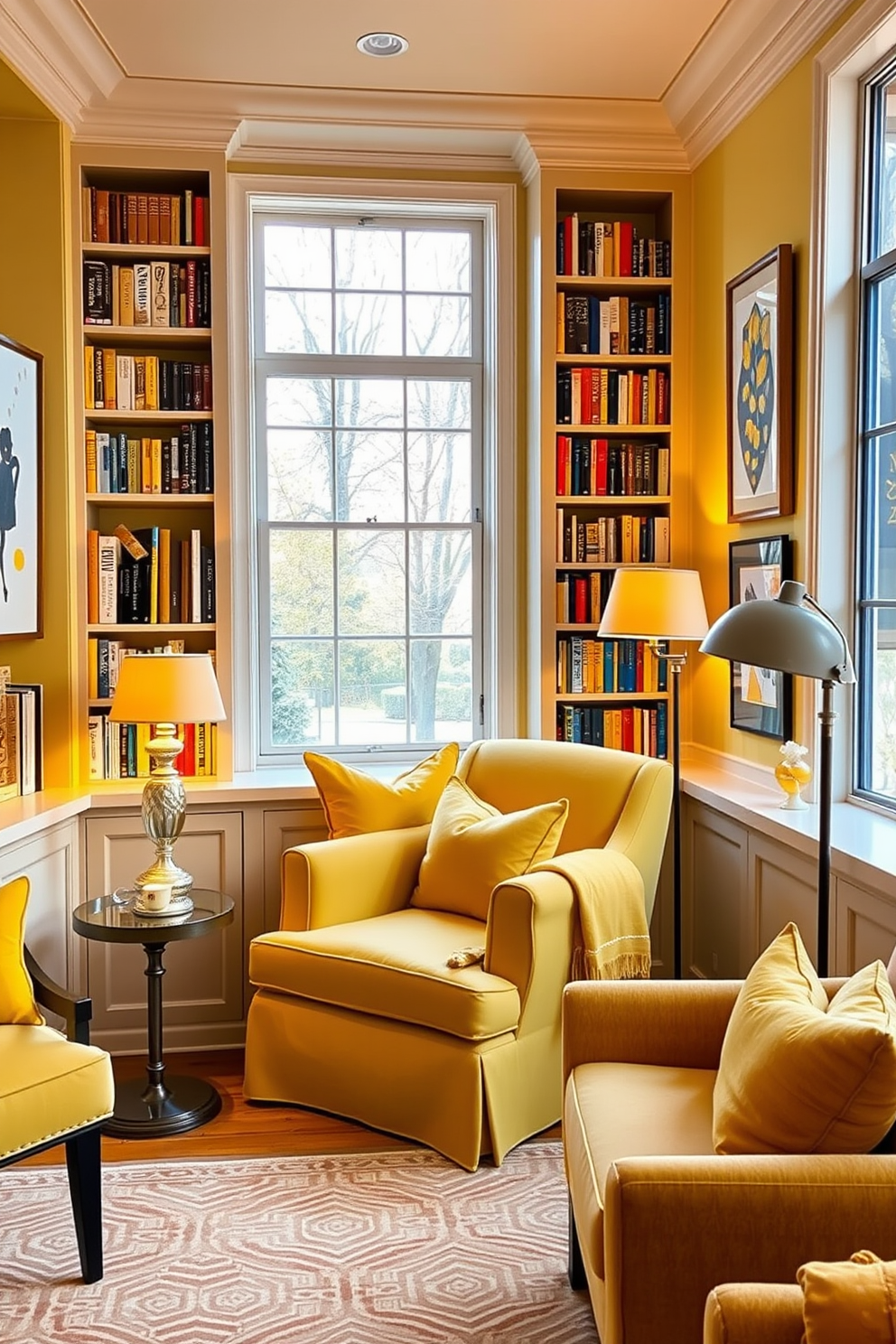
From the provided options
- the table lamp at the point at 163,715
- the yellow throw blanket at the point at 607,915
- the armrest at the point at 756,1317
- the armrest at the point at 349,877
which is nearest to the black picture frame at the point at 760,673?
the yellow throw blanket at the point at 607,915

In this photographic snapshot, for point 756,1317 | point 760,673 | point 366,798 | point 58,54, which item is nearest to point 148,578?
point 366,798

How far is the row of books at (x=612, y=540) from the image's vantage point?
4.05m

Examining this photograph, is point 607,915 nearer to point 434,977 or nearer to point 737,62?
point 434,977

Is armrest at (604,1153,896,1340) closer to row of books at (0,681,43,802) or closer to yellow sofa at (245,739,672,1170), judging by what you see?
yellow sofa at (245,739,672,1170)

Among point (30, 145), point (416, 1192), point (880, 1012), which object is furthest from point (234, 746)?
point (880, 1012)

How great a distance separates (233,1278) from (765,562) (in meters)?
2.37

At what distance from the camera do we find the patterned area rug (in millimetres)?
2260

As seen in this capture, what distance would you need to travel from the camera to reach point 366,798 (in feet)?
11.8

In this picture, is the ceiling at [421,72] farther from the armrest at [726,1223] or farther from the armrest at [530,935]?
the armrest at [726,1223]

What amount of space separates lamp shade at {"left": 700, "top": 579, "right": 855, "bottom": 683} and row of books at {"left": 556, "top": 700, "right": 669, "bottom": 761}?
5.58ft

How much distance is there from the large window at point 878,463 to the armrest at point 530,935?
898 mm

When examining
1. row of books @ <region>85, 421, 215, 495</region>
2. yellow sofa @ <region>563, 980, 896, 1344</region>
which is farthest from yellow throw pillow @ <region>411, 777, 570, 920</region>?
yellow sofa @ <region>563, 980, 896, 1344</region>

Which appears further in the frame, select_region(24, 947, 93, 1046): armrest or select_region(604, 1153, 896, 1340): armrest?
select_region(24, 947, 93, 1046): armrest

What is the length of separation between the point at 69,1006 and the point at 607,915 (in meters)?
1.40
